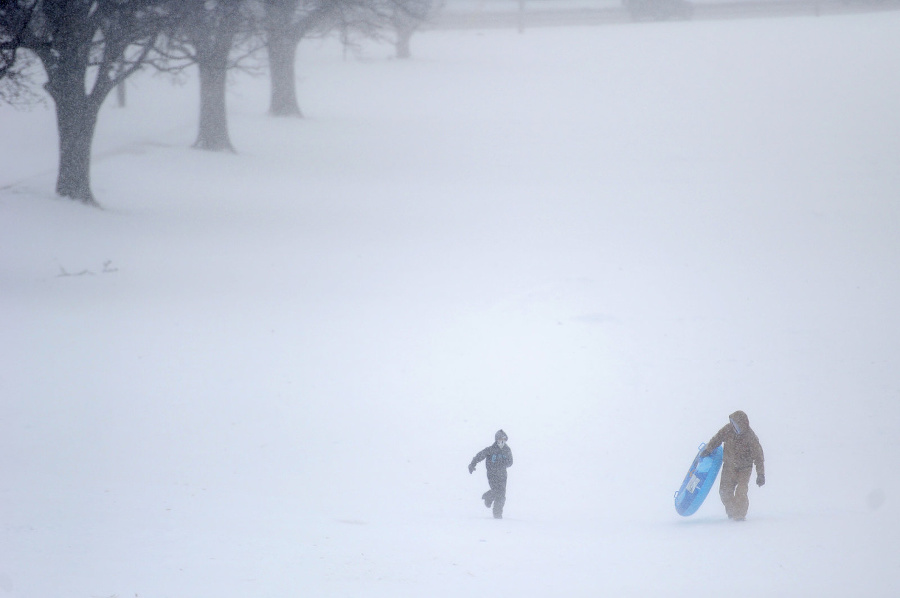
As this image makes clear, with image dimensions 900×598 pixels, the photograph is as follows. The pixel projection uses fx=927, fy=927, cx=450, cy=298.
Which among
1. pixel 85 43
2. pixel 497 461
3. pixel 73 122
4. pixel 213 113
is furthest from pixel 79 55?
pixel 497 461

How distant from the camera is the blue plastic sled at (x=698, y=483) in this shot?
30.0ft

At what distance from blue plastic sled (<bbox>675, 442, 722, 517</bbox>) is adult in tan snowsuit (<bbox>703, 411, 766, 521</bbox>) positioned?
0.14m

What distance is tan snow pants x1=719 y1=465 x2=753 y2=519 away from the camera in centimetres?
894

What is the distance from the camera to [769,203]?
76.0 feet

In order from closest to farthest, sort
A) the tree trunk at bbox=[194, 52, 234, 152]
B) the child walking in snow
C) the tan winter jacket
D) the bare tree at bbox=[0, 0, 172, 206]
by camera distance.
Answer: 1. the tan winter jacket
2. the child walking in snow
3. the bare tree at bbox=[0, 0, 172, 206]
4. the tree trunk at bbox=[194, 52, 234, 152]

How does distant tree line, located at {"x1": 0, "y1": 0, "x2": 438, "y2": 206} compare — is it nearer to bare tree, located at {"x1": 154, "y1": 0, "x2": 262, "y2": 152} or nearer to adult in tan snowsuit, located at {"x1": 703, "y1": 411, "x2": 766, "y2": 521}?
bare tree, located at {"x1": 154, "y1": 0, "x2": 262, "y2": 152}

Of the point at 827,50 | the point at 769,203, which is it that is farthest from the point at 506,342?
the point at 827,50

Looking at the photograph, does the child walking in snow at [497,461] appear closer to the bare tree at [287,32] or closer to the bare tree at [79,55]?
the bare tree at [79,55]

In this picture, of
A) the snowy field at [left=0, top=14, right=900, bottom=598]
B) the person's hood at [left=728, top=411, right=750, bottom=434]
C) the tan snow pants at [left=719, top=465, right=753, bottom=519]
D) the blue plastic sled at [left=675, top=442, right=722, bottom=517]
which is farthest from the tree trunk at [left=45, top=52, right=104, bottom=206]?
the tan snow pants at [left=719, top=465, right=753, bottom=519]

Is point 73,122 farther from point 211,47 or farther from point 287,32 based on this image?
point 287,32

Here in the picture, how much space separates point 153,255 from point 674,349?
32.4ft

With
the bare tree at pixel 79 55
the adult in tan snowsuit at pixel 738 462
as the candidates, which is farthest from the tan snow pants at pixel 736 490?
the bare tree at pixel 79 55

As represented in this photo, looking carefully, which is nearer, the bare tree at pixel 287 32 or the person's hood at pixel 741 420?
the person's hood at pixel 741 420

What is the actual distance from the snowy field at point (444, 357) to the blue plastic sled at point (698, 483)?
21 centimetres
